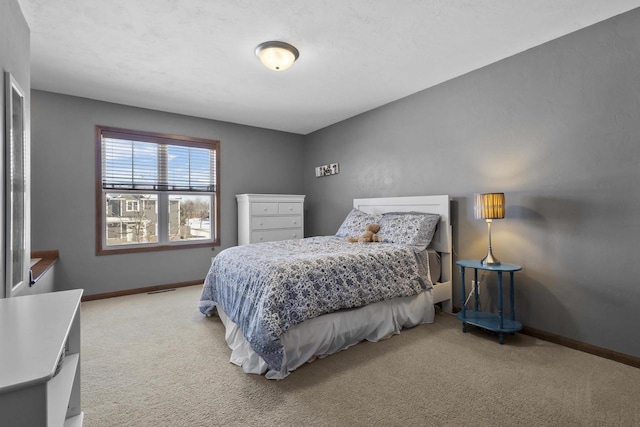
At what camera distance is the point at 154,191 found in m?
4.26

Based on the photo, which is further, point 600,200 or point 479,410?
point 600,200

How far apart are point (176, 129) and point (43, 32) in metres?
2.04

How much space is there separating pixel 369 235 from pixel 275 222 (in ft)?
6.10

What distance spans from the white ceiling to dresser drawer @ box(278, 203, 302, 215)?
5.46 feet

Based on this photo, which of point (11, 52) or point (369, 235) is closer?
point (11, 52)

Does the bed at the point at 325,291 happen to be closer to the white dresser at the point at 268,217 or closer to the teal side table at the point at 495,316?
the teal side table at the point at 495,316

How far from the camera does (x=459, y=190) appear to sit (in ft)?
10.7

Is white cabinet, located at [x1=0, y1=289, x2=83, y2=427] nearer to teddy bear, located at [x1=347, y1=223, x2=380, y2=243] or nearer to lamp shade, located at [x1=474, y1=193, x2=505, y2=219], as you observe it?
teddy bear, located at [x1=347, y1=223, x2=380, y2=243]

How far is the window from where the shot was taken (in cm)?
395

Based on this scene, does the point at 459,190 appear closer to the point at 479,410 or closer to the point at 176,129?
the point at 479,410

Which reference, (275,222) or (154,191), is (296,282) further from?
(154,191)

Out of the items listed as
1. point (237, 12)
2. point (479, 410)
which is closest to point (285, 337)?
point (479, 410)

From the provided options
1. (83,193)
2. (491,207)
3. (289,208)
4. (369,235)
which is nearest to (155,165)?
(83,193)

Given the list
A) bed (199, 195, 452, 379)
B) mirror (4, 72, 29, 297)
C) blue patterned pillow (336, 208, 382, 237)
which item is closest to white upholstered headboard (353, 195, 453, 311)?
bed (199, 195, 452, 379)
